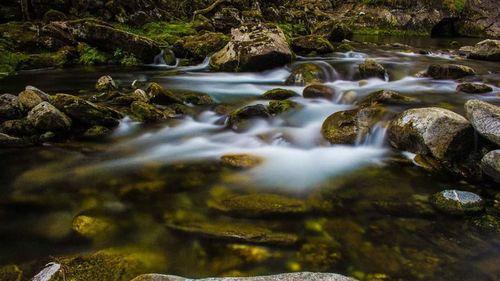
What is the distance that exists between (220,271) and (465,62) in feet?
44.3

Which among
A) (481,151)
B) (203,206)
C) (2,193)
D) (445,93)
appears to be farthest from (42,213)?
(445,93)

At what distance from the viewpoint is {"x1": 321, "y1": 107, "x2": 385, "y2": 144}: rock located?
20.6 feet

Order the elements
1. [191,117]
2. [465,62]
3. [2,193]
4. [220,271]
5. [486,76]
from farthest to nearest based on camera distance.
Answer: [465,62], [486,76], [191,117], [2,193], [220,271]

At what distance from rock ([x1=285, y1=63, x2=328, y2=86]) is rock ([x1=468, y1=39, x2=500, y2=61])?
6896mm

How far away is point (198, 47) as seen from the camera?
14.2m

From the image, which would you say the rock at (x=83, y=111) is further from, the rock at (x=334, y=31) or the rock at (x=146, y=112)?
Result: the rock at (x=334, y=31)

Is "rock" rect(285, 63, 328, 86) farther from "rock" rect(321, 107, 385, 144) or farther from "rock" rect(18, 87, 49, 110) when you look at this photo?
"rock" rect(18, 87, 49, 110)

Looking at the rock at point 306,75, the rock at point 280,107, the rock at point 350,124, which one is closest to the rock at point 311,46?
the rock at point 306,75

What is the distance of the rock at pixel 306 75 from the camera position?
35.1ft

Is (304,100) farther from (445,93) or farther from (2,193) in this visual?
(2,193)

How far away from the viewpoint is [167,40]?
52.8 feet

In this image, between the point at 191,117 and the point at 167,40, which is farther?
the point at 167,40

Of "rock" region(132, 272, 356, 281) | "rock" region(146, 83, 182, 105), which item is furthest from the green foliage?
"rock" region(132, 272, 356, 281)

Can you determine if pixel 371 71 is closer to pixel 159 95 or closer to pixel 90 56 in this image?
pixel 159 95
